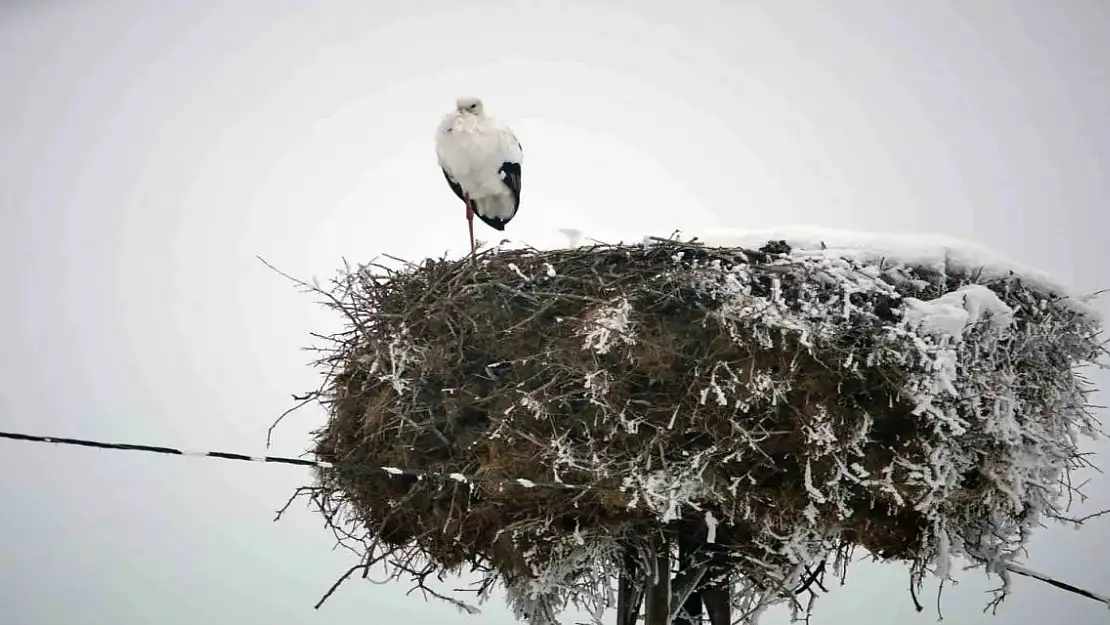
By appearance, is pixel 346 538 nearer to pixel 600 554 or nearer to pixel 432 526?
pixel 432 526

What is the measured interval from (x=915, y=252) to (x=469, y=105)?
2.73 m

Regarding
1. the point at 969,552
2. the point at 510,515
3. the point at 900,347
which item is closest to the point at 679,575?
the point at 510,515

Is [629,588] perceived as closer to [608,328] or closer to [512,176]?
[608,328]

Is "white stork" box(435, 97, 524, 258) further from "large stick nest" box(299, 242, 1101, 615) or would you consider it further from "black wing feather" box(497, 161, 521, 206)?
"large stick nest" box(299, 242, 1101, 615)

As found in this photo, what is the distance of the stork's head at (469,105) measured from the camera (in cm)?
475

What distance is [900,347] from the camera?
252 cm

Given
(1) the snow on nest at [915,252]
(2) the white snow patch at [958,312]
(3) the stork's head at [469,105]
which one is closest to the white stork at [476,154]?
(3) the stork's head at [469,105]

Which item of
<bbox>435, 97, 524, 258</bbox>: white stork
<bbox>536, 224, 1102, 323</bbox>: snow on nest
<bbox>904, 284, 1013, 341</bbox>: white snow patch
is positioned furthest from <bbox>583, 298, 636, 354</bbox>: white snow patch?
<bbox>435, 97, 524, 258</bbox>: white stork

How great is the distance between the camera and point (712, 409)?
8.57 feet

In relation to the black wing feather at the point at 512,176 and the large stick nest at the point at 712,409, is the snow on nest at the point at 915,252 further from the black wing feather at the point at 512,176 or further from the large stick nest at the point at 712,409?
the black wing feather at the point at 512,176

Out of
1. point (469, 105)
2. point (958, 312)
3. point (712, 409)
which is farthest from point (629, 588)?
point (469, 105)

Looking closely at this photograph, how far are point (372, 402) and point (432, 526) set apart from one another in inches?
18.5

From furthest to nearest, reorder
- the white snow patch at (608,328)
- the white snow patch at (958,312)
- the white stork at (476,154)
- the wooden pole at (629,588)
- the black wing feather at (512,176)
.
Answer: the black wing feather at (512,176), the white stork at (476,154), the wooden pole at (629,588), the white snow patch at (608,328), the white snow patch at (958,312)

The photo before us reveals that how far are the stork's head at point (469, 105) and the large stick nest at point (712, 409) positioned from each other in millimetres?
1909
